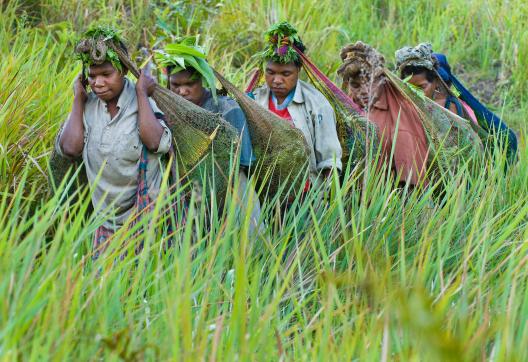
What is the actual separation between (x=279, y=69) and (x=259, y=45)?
288cm

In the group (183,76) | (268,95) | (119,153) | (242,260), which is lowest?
(119,153)

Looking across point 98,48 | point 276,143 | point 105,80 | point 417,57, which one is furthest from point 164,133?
point 417,57

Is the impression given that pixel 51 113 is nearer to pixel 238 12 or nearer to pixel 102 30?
pixel 102 30

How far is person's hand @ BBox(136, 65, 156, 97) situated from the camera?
3727 mm

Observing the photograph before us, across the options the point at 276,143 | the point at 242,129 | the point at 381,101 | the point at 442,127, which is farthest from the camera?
the point at 381,101

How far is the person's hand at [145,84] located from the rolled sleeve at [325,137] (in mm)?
956

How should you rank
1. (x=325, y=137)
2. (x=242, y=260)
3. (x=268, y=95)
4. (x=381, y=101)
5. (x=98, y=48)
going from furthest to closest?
(x=381, y=101)
(x=268, y=95)
(x=325, y=137)
(x=98, y=48)
(x=242, y=260)

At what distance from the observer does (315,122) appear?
4434 mm

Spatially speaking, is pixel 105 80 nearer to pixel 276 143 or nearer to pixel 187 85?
pixel 187 85

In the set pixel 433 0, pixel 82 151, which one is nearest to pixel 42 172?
pixel 82 151

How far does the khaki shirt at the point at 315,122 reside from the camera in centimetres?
438

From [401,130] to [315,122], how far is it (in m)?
0.54

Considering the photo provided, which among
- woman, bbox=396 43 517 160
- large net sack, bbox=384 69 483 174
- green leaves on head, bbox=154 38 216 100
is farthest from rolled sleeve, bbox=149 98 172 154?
woman, bbox=396 43 517 160

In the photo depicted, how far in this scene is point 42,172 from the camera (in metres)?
3.92
